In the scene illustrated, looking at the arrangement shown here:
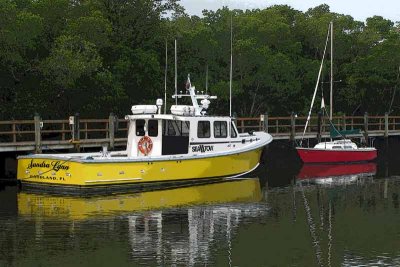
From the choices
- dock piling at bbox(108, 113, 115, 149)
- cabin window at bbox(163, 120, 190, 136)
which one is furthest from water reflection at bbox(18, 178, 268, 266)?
dock piling at bbox(108, 113, 115, 149)

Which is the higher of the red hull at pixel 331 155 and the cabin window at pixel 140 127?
the cabin window at pixel 140 127

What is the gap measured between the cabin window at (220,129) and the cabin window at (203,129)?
1.35 ft

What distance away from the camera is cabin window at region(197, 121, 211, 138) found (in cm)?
2838

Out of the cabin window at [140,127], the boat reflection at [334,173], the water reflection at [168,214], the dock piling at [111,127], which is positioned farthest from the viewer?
the boat reflection at [334,173]

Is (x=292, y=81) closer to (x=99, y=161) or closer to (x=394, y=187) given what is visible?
(x=394, y=187)

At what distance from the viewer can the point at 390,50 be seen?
57.2 m

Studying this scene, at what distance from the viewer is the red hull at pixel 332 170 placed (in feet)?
113

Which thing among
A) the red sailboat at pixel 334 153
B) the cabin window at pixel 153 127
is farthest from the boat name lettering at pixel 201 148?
the red sailboat at pixel 334 153

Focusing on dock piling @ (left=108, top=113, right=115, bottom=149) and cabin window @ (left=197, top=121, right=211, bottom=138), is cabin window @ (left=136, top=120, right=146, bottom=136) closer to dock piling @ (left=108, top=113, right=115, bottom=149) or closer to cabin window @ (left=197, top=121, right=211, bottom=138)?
cabin window @ (left=197, top=121, right=211, bottom=138)

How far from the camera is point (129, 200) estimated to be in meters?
24.6

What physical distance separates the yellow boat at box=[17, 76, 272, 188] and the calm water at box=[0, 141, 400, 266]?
0.67 m

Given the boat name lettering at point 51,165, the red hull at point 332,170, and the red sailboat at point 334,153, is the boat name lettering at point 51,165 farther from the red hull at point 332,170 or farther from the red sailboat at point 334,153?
the red sailboat at point 334,153

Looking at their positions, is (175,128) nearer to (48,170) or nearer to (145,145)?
(145,145)

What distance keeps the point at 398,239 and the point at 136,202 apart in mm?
9437
